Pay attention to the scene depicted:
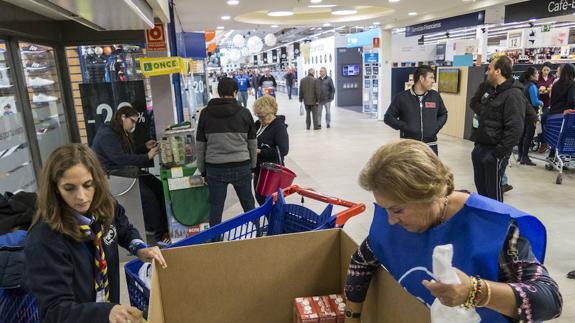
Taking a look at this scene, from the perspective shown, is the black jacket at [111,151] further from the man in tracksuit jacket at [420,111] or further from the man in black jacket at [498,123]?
the man in black jacket at [498,123]

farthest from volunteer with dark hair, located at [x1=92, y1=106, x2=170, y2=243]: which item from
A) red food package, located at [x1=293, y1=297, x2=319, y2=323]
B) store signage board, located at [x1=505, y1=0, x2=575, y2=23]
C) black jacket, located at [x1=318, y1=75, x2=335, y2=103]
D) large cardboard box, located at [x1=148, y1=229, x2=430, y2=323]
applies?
black jacket, located at [x1=318, y1=75, x2=335, y2=103]

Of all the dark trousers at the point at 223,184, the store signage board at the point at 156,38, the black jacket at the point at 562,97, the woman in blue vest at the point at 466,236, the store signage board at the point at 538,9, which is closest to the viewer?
the woman in blue vest at the point at 466,236

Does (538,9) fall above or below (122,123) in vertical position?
above

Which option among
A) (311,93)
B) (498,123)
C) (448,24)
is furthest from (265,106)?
(448,24)

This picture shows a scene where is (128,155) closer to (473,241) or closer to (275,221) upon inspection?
(275,221)

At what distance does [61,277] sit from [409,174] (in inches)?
47.4

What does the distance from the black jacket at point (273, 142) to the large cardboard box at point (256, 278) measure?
7.78 ft

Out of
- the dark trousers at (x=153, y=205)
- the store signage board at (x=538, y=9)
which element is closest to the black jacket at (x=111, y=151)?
the dark trousers at (x=153, y=205)

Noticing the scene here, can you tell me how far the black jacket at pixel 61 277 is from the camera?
1381mm

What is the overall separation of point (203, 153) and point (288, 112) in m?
13.0

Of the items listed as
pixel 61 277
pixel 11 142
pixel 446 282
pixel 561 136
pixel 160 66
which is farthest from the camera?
pixel 561 136

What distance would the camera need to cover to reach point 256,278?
1.67 meters

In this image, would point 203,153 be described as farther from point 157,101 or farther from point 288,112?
point 288,112

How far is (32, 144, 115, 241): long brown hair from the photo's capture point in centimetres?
152
